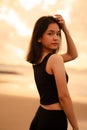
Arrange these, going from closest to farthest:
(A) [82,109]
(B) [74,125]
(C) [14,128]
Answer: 1. (B) [74,125]
2. (A) [82,109]
3. (C) [14,128]

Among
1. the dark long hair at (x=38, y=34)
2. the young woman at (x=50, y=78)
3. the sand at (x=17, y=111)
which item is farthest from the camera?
the sand at (x=17, y=111)

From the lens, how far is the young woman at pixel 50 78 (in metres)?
1.33

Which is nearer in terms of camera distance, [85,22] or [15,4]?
[85,22]

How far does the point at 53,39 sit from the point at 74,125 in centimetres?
41

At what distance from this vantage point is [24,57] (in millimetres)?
2508

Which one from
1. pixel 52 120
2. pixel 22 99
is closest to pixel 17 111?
pixel 22 99

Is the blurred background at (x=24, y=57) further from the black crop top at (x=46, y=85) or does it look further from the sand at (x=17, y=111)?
the black crop top at (x=46, y=85)

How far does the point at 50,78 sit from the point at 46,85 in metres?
0.04

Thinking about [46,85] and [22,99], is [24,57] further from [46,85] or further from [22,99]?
[46,85]

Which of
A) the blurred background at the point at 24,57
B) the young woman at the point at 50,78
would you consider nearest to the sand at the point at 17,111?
the blurred background at the point at 24,57

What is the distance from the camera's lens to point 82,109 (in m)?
2.52

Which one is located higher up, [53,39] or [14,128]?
[53,39]

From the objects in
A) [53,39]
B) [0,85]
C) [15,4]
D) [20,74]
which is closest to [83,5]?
[15,4]

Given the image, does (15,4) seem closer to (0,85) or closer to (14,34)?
(14,34)
